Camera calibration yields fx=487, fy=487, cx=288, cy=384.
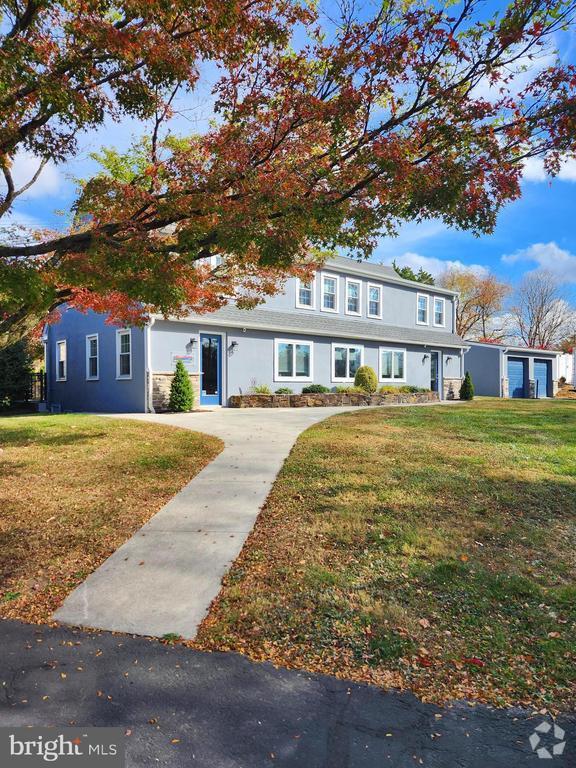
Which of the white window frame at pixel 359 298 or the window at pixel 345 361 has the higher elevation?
the white window frame at pixel 359 298

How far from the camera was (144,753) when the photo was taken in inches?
82.0

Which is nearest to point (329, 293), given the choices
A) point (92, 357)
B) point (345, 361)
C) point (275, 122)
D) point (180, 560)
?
point (345, 361)

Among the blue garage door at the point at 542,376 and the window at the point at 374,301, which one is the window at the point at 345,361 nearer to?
the window at the point at 374,301

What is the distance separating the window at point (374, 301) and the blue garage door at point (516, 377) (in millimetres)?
11360

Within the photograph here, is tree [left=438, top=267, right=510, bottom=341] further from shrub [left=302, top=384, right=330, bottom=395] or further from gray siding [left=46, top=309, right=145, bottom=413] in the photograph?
gray siding [left=46, top=309, right=145, bottom=413]

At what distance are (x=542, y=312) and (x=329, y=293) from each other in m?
34.3

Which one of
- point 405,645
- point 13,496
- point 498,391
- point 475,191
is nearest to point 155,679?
point 405,645

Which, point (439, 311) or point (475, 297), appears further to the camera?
Answer: point (475, 297)

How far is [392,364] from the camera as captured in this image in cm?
2261

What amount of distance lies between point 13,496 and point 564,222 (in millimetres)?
30064

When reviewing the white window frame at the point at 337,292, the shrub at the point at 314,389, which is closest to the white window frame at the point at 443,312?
the white window frame at the point at 337,292

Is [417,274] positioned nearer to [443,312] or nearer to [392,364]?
[443,312]

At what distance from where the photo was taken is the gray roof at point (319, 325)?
16375 mm

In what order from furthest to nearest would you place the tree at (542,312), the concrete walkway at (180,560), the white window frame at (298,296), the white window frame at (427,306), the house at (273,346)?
the tree at (542,312), the white window frame at (427,306), the white window frame at (298,296), the house at (273,346), the concrete walkway at (180,560)
